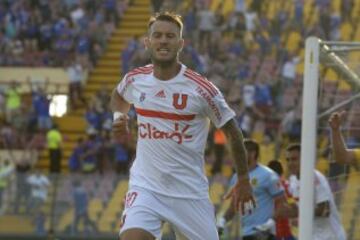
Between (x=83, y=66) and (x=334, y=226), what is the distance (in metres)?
19.9

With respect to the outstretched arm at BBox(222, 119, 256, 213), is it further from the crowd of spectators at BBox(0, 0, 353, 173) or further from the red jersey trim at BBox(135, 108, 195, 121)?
the crowd of spectators at BBox(0, 0, 353, 173)

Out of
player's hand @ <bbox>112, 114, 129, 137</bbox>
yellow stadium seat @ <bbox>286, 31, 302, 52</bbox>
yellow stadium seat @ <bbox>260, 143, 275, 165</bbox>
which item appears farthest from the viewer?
yellow stadium seat @ <bbox>286, 31, 302, 52</bbox>

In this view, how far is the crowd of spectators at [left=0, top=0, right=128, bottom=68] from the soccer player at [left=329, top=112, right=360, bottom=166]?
21.7m

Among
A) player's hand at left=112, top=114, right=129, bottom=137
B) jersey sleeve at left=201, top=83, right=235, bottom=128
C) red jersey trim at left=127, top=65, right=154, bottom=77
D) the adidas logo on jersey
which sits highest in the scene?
red jersey trim at left=127, top=65, right=154, bottom=77

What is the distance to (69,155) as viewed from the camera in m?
28.3

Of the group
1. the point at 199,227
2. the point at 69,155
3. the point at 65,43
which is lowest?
the point at 69,155

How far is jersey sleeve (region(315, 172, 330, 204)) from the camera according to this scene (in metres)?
11.4

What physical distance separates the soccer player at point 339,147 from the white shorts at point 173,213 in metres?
1.48

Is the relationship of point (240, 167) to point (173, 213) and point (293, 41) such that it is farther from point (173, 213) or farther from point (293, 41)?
point (293, 41)

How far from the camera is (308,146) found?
10.7 meters

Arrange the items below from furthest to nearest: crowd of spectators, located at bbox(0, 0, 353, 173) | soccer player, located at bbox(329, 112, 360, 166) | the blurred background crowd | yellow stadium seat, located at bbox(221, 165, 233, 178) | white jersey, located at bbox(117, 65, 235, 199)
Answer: crowd of spectators, located at bbox(0, 0, 353, 173)
yellow stadium seat, located at bbox(221, 165, 233, 178)
the blurred background crowd
soccer player, located at bbox(329, 112, 360, 166)
white jersey, located at bbox(117, 65, 235, 199)

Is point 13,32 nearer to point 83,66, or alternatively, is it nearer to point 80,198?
point 83,66

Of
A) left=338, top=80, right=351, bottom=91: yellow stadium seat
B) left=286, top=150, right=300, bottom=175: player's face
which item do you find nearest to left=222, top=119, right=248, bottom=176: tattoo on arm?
left=338, top=80, right=351, bottom=91: yellow stadium seat

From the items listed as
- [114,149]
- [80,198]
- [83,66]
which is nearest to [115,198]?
[80,198]
